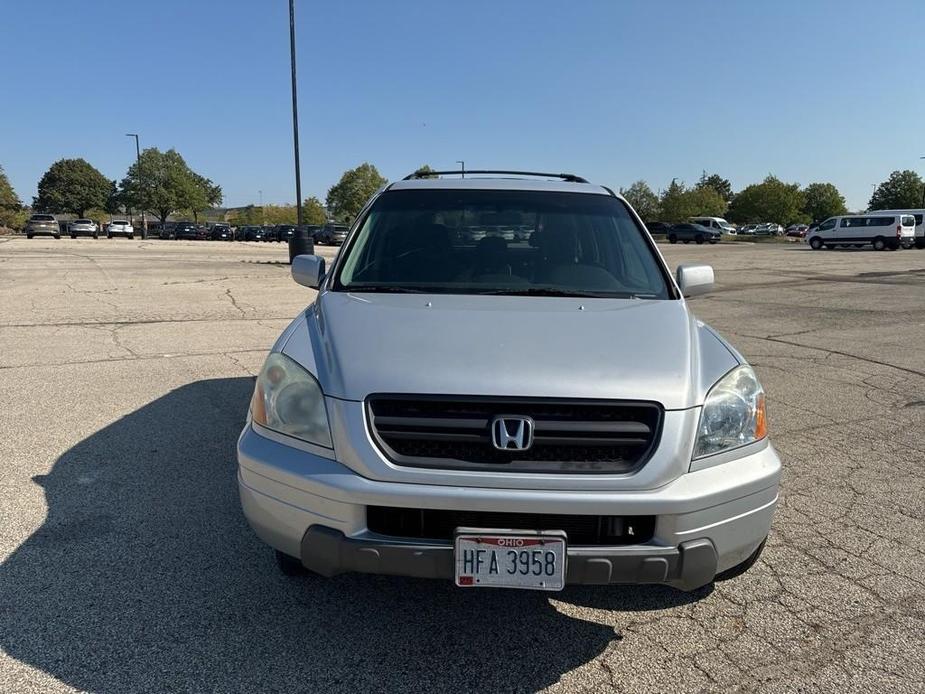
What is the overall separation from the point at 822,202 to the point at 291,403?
4959 inches

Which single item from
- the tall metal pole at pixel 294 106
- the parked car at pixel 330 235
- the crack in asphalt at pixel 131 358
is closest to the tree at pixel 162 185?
the parked car at pixel 330 235

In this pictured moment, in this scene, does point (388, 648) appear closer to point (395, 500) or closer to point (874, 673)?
point (395, 500)

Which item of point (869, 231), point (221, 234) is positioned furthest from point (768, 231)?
point (221, 234)

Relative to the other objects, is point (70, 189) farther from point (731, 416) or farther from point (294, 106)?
point (731, 416)

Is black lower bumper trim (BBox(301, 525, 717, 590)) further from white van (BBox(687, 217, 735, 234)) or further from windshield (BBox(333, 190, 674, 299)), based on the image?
white van (BBox(687, 217, 735, 234))

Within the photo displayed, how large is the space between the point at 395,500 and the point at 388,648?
721 millimetres

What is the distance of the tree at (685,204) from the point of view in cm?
8838

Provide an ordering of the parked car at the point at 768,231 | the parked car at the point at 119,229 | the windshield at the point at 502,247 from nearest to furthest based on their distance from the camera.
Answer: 1. the windshield at the point at 502,247
2. the parked car at the point at 119,229
3. the parked car at the point at 768,231

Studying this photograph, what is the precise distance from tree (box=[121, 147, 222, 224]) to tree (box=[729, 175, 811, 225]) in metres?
78.8

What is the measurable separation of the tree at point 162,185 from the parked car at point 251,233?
38.4m

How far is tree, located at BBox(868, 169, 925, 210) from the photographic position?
3519 inches

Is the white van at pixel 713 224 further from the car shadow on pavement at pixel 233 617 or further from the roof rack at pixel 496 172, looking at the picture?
the car shadow on pavement at pixel 233 617

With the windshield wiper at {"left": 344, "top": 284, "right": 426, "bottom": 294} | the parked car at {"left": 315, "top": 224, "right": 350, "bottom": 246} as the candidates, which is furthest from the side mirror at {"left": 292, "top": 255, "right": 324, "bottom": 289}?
the parked car at {"left": 315, "top": 224, "right": 350, "bottom": 246}

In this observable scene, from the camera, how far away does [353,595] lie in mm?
2918
